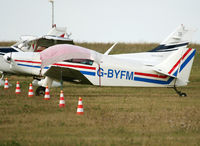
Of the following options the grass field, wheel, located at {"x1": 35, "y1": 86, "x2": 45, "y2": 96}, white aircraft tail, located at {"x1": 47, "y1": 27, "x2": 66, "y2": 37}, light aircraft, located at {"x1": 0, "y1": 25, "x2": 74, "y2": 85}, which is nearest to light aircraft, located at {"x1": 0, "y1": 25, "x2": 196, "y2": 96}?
wheel, located at {"x1": 35, "y1": 86, "x2": 45, "y2": 96}

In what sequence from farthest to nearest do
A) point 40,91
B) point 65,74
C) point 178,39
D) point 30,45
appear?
point 178,39 → point 30,45 → point 40,91 → point 65,74

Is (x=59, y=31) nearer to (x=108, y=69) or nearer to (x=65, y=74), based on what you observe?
(x=65, y=74)

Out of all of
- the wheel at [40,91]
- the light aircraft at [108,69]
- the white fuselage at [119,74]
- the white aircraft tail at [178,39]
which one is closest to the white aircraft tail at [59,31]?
the white aircraft tail at [178,39]

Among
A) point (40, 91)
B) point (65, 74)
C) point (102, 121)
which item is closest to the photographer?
point (102, 121)

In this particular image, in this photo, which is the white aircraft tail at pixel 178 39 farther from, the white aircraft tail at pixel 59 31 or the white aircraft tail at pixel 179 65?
the white aircraft tail at pixel 59 31

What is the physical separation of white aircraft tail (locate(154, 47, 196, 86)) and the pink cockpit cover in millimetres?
2372

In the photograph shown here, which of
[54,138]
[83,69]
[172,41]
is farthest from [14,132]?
[172,41]

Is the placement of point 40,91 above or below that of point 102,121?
below

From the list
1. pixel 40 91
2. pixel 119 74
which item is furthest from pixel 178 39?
pixel 40 91

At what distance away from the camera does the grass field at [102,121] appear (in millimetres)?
6785

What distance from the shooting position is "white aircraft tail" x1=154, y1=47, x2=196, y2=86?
1266 centimetres

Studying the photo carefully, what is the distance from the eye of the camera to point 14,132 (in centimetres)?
736

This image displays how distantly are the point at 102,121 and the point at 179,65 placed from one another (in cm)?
513

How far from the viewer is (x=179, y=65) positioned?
12664 mm
